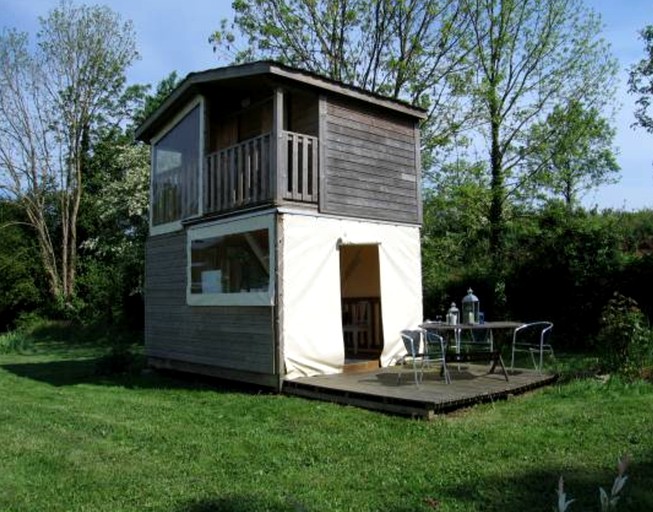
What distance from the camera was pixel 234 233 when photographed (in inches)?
378

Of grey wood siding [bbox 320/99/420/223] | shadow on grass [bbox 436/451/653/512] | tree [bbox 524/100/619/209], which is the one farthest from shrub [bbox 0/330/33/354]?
shadow on grass [bbox 436/451/653/512]

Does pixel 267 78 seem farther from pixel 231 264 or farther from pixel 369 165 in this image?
pixel 231 264

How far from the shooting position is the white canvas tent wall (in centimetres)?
883

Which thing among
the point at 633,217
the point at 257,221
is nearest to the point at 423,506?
the point at 257,221

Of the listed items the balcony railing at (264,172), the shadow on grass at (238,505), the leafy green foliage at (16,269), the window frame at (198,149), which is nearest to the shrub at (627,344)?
the balcony railing at (264,172)

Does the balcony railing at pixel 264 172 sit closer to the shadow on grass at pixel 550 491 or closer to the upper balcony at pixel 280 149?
the upper balcony at pixel 280 149

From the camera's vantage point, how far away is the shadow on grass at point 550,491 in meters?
4.04

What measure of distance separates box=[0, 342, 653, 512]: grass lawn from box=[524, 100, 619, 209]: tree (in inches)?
479

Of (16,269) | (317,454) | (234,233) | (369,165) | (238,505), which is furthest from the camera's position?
(16,269)

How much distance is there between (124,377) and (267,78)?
5.97 metres

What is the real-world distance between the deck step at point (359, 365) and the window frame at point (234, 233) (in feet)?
5.67

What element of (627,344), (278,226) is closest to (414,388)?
(278,226)

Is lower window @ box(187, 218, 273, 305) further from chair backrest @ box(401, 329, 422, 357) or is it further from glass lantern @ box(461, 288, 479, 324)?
glass lantern @ box(461, 288, 479, 324)

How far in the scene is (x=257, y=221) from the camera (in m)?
9.12
